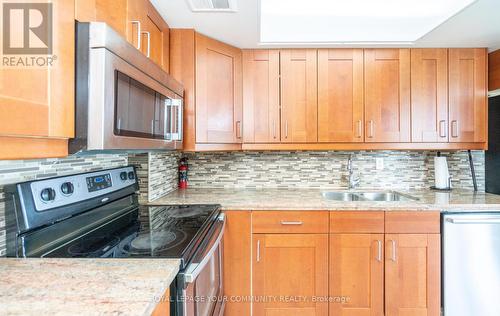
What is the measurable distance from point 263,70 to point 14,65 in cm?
165

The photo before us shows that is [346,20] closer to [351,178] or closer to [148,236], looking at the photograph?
[351,178]

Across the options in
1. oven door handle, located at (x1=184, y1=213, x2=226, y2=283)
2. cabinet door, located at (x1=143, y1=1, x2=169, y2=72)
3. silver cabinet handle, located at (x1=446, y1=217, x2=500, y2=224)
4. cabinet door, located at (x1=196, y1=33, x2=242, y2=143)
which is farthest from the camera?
cabinet door, located at (x1=196, y1=33, x2=242, y2=143)

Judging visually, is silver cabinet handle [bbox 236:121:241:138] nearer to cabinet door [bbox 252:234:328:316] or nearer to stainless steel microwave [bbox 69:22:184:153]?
cabinet door [bbox 252:234:328:316]

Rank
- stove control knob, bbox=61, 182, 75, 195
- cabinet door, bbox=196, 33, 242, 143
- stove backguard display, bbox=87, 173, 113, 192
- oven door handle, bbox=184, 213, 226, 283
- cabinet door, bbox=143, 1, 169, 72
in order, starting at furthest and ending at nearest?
cabinet door, bbox=196, 33, 242, 143
cabinet door, bbox=143, 1, 169, 72
stove backguard display, bbox=87, 173, 113, 192
stove control knob, bbox=61, 182, 75, 195
oven door handle, bbox=184, 213, 226, 283

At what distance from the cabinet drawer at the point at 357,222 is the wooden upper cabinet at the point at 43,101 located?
59.3 inches

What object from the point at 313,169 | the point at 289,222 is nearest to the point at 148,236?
the point at 289,222

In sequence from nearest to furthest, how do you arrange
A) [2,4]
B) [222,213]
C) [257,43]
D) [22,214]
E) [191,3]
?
[2,4] → [22,214] → [191,3] → [222,213] → [257,43]

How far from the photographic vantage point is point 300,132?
2.03m

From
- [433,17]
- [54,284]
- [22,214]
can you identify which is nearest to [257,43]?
[433,17]

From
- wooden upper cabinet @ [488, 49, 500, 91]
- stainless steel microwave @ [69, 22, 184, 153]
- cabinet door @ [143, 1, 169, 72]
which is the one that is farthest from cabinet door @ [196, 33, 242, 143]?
wooden upper cabinet @ [488, 49, 500, 91]

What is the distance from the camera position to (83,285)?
26.9 inches

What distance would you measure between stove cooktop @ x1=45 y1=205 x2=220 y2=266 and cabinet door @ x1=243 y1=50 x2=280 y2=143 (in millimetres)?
747

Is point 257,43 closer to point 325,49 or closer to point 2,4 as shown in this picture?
point 325,49

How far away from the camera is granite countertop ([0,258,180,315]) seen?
0.58m
